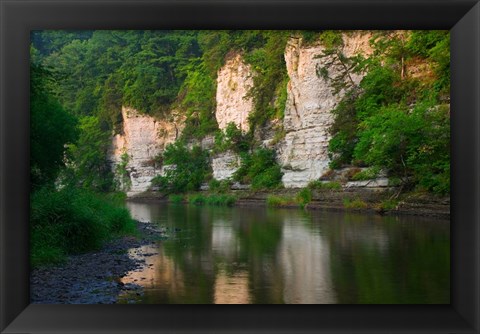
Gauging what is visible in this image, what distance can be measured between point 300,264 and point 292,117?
14.6 m

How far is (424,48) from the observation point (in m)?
16.6

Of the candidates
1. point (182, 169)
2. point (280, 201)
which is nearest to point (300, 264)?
point (280, 201)

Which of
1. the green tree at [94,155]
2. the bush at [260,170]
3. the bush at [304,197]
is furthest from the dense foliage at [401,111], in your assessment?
the green tree at [94,155]

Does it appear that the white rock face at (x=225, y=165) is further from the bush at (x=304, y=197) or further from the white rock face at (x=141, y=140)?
the bush at (x=304, y=197)

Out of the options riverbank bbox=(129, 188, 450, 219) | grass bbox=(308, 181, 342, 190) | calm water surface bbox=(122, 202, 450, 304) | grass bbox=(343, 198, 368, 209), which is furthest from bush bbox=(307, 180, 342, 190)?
calm water surface bbox=(122, 202, 450, 304)

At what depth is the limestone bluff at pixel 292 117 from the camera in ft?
64.8

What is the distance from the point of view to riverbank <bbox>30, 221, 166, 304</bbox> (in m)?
4.68

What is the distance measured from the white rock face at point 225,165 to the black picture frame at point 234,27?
21191 millimetres

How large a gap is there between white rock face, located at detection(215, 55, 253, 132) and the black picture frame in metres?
22.2

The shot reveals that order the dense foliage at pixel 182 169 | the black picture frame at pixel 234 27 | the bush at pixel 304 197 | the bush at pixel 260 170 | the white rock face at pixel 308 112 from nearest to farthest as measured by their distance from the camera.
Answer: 1. the black picture frame at pixel 234 27
2. the bush at pixel 304 197
3. the white rock face at pixel 308 112
4. the bush at pixel 260 170
5. the dense foliage at pixel 182 169

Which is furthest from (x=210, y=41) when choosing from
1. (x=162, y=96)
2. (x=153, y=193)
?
(x=153, y=193)

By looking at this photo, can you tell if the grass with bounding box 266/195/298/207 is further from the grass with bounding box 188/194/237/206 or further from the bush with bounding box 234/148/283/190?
the grass with bounding box 188/194/237/206
